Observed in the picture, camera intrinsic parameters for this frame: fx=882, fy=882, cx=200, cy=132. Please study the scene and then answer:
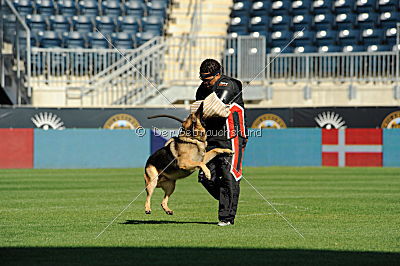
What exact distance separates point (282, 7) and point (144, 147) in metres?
8.75

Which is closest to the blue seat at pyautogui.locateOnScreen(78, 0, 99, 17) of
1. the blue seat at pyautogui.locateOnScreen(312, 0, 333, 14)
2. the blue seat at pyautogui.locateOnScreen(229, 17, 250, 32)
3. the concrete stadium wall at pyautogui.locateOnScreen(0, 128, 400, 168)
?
the blue seat at pyautogui.locateOnScreen(229, 17, 250, 32)

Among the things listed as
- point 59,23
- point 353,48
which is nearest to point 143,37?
point 59,23

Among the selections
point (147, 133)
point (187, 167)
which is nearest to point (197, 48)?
point (147, 133)

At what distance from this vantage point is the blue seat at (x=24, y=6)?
96.5 feet

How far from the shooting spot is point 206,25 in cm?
3064

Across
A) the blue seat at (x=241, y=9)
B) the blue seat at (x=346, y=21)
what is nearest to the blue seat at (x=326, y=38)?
the blue seat at (x=346, y=21)

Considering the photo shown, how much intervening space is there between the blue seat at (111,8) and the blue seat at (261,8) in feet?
15.2

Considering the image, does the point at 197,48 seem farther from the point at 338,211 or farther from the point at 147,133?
the point at 338,211

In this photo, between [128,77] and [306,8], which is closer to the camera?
[128,77]

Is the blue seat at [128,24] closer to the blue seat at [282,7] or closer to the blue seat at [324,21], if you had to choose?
the blue seat at [282,7]

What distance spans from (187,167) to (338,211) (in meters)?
3.24

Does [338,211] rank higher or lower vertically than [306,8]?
lower

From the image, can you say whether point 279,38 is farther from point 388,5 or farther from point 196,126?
point 196,126

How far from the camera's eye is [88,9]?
30.0m
